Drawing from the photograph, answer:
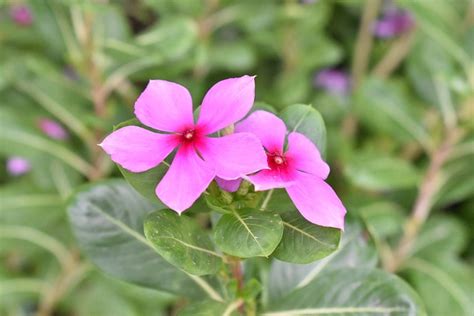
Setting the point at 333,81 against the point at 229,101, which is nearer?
the point at 229,101

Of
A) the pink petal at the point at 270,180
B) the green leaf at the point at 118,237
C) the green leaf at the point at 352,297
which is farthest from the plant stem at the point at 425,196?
the pink petal at the point at 270,180

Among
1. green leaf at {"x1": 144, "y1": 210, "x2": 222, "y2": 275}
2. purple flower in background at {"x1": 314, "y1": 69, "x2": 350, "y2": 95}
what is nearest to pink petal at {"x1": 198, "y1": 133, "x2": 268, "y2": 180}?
green leaf at {"x1": 144, "y1": 210, "x2": 222, "y2": 275}

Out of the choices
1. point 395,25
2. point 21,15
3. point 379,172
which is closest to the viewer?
point 379,172

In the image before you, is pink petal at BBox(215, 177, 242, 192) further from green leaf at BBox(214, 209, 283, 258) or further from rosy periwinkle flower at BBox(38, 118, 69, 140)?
rosy periwinkle flower at BBox(38, 118, 69, 140)

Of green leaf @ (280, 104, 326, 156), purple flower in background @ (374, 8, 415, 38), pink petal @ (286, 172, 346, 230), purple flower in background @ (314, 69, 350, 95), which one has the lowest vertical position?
pink petal @ (286, 172, 346, 230)

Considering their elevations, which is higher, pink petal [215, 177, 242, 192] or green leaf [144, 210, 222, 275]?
pink petal [215, 177, 242, 192]

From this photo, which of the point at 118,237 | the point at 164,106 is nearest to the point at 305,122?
the point at 164,106

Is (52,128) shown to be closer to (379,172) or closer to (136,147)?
(379,172)
